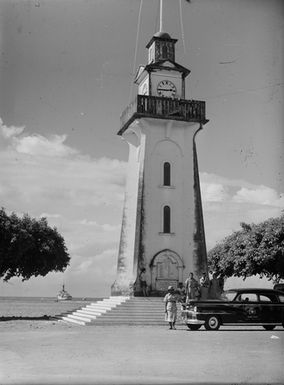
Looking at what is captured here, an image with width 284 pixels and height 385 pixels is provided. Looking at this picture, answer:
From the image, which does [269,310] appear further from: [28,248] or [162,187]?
[28,248]

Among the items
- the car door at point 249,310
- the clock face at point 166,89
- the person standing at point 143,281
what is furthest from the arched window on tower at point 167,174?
the car door at point 249,310

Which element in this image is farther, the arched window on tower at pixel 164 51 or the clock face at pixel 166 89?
the arched window on tower at pixel 164 51

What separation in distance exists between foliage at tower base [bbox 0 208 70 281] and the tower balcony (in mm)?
8708

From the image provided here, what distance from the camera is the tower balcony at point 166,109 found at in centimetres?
2972

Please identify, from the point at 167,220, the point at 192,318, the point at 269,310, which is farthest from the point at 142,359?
the point at 167,220

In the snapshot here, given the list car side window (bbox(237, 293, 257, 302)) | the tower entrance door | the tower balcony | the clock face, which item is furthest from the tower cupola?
car side window (bbox(237, 293, 257, 302))

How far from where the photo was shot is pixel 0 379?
9.04 metres

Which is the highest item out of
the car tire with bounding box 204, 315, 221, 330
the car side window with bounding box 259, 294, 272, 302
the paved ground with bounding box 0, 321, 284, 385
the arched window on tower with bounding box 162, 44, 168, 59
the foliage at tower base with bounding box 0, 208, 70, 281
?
the arched window on tower with bounding box 162, 44, 168, 59

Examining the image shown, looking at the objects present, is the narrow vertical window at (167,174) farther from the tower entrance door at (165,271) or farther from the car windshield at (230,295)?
the car windshield at (230,295)

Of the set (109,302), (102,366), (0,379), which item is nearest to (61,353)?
(102,366)

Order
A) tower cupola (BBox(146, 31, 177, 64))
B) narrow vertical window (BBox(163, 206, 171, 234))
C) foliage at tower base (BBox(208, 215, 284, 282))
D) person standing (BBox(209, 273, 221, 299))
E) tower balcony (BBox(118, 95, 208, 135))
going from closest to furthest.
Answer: person standing (BBox(209, 273, 221, 299))
narrow vertical window (BBox(163, 206, 171, 234))
tower balcony (BBox(118, 95, 208, 135))
tower cupola (BBox(146, 31, 177, 64))
foliage at tower base (BBox(208, 215, 284, 282))

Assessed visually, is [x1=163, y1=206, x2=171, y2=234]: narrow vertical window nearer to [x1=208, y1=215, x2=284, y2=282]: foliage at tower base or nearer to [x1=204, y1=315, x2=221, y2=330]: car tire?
[x1=208, y1=215, x2=284, y2=282]: foliage at tower base

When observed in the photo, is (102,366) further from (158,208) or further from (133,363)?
(158,208)

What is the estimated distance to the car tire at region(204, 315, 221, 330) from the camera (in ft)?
64.0
